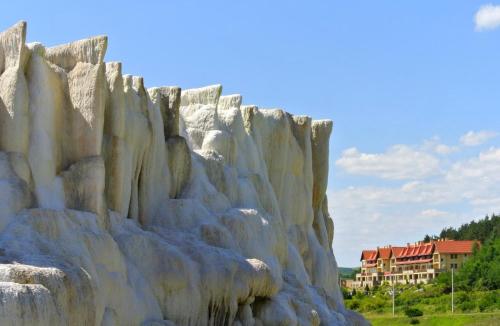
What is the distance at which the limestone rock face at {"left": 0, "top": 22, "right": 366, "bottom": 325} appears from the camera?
21.9 m

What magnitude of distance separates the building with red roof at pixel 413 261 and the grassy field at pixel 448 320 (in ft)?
151

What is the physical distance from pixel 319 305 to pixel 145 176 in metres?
9.32

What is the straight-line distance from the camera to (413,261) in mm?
147250

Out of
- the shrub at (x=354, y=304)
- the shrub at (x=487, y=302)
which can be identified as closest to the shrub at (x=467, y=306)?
the shrub at (x=487, y=302)

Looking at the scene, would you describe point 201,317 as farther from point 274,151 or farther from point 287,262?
point 274,151

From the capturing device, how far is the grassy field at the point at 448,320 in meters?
76.7

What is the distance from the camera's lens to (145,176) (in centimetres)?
3147

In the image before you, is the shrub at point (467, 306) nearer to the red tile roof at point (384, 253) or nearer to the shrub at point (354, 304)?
the shrub at point (354, 304)

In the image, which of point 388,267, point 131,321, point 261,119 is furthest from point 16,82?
point 388,267

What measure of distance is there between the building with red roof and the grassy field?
46.1 m

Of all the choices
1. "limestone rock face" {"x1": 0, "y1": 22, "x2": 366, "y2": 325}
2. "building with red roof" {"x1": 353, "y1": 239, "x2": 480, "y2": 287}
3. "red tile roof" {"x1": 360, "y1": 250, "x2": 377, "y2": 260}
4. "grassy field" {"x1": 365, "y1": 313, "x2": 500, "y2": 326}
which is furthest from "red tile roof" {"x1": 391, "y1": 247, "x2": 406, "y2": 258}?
"limestone rock face" {"x1": 0, "y1": 22, "x2": 366, "y2": 325}

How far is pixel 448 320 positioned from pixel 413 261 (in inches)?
2662

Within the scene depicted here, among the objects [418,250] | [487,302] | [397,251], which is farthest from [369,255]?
[487,302]

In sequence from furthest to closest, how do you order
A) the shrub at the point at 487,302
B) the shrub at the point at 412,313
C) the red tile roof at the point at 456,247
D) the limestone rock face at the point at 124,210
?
the red tile roof at the point at 456,247, the shrub at the point at 487,302, the shrub at the point at 412,313, the limestone rock face at the point at 124,210
